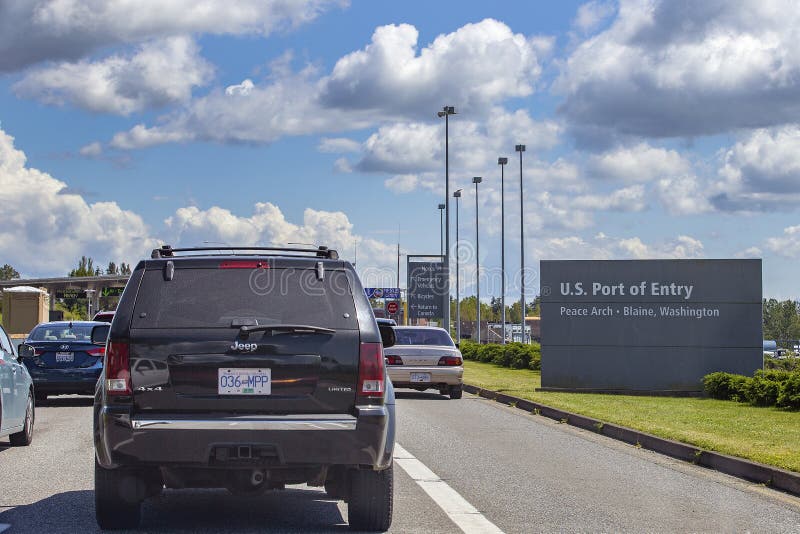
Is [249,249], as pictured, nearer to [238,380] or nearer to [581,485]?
[238,380]

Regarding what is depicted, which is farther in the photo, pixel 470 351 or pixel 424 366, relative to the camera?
pixel 470 351

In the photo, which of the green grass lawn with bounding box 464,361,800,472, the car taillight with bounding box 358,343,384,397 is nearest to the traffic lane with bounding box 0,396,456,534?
the car taillight with bounding box 358,343,384,397

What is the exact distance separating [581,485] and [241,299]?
14.8 feet

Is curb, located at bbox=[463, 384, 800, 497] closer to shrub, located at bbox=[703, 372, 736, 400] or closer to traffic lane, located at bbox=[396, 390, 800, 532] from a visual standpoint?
traffic lane, located at bbox=[396, 390, 800, 532]

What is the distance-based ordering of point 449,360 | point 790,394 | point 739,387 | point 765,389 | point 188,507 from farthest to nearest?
point 449,360 → point 739,387 → point 765,389 → point 790,394 → point 188,507

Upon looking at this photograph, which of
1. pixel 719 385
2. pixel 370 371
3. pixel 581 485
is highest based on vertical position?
pixel 370 371

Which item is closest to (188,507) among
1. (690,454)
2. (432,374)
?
(690,454)

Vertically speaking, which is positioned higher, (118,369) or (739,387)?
(118,369)

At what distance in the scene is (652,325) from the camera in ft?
84.8

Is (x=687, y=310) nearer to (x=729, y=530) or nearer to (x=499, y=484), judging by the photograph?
(x=499, y=484)

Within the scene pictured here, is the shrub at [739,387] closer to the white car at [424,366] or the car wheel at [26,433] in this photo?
the white car at [424,366]

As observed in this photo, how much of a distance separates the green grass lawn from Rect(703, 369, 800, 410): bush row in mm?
295

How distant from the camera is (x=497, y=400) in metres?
23.9

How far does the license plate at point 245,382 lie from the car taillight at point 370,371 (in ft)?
1.96
